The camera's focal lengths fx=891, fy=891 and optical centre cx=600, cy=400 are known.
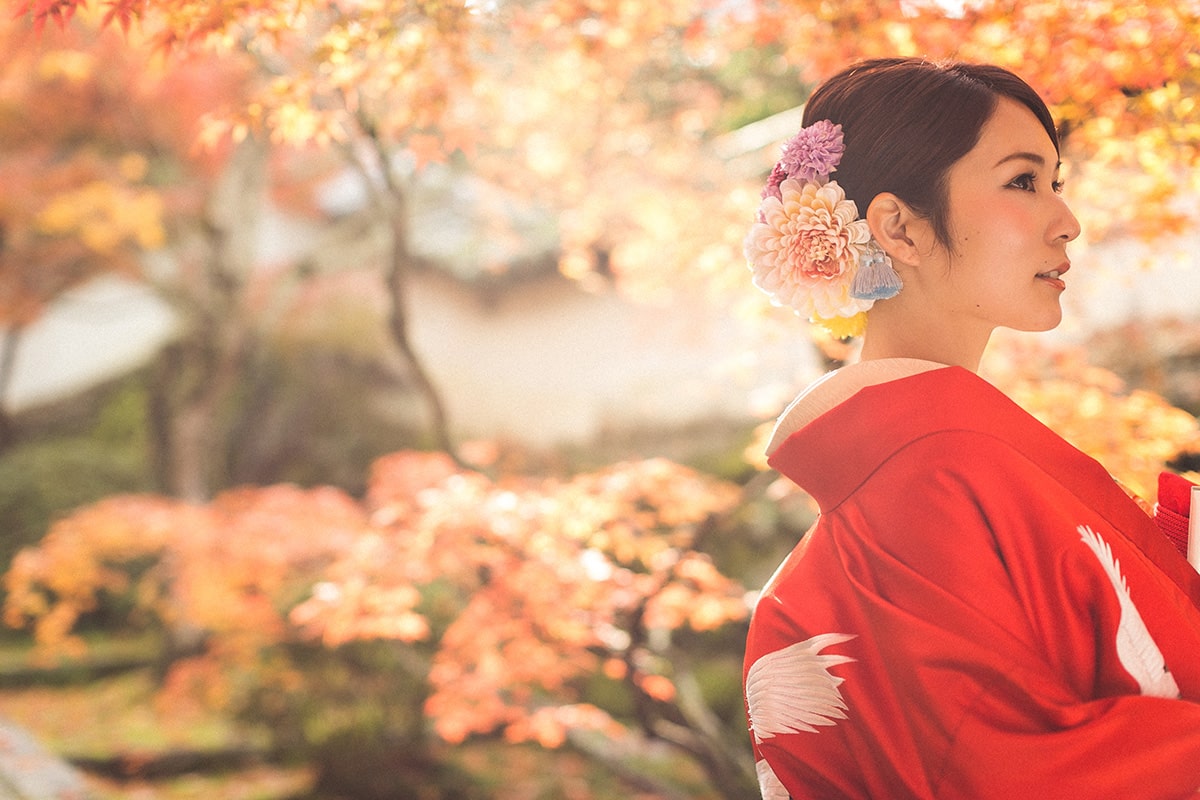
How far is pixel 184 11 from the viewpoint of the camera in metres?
1.80

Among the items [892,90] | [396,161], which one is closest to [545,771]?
[396,161]

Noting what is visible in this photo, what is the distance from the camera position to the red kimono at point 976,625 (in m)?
1.04

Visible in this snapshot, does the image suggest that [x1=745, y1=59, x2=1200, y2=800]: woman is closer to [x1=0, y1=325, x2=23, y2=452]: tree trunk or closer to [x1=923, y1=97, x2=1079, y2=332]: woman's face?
[x1=923, y1=97, x2=1079, y2=332]: woman's face

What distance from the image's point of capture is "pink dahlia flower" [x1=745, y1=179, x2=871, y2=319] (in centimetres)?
129

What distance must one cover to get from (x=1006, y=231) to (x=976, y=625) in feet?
1.77

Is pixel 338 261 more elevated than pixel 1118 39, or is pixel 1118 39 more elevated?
pixel 1118 39

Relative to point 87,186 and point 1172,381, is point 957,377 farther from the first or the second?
point 87,186

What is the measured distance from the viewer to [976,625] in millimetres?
1065

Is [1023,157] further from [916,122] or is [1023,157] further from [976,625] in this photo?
[976,625]

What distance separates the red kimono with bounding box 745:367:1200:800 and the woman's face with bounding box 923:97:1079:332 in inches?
5.4

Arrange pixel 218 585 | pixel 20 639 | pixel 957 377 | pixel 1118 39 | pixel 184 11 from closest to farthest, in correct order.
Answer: pixel 957 377 < pixel 184 11 < pixel 1118 39 < pixel 218 585 < pixel 20 639

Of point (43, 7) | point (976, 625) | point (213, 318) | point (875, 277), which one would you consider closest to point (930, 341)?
point (875, 277)

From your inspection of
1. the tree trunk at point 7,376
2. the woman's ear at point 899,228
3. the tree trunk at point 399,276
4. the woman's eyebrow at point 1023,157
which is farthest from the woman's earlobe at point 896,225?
the tree trunk at point 7,376

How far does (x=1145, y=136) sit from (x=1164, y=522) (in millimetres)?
1167
